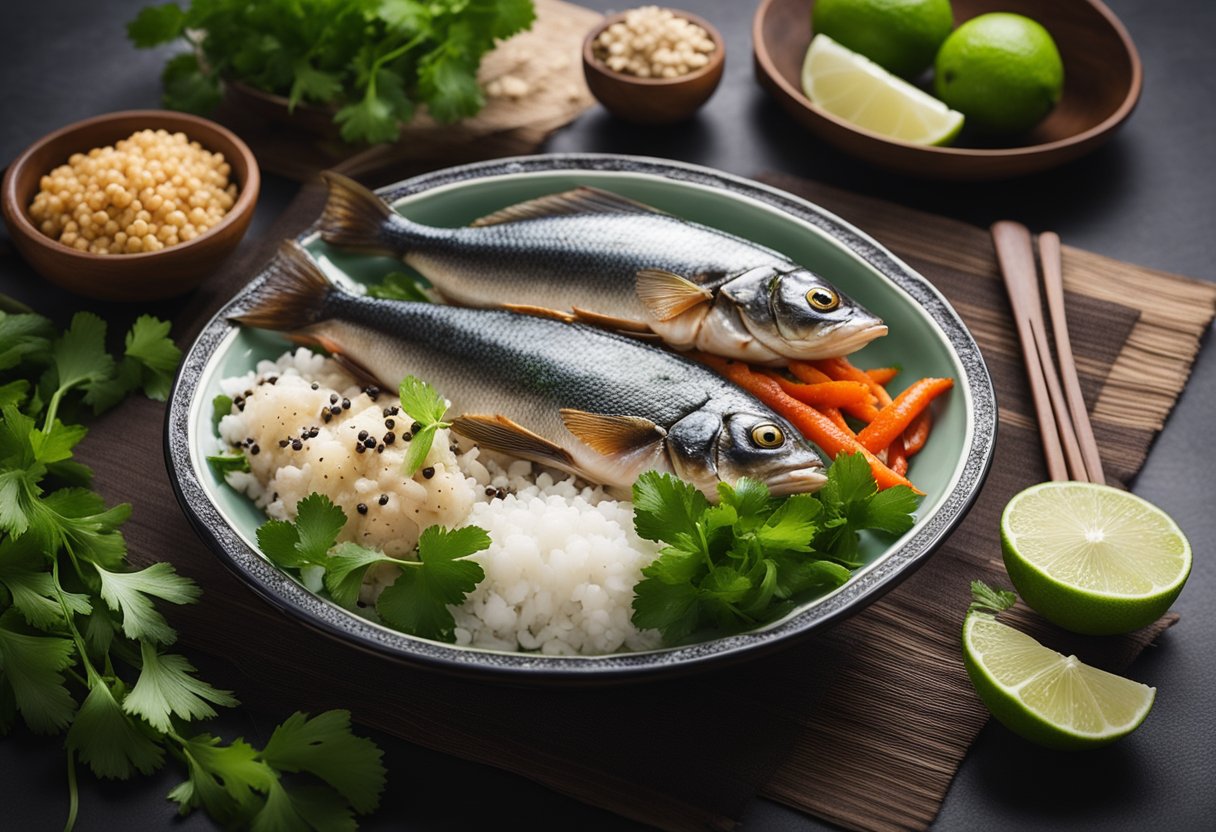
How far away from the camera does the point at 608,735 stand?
239 cm

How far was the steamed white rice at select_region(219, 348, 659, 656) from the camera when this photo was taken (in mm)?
2414

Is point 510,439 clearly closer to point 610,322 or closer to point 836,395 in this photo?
point 610,322

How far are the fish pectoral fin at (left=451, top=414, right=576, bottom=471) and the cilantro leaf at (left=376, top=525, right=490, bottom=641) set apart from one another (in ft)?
1.20

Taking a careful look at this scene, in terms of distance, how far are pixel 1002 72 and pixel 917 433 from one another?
1561mm

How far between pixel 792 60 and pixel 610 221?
1.43m

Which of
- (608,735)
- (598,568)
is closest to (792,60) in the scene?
(598,568)

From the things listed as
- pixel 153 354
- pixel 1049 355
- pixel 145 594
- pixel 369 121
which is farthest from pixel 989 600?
pixel 369 121

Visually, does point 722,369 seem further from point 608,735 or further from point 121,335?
point 121,335

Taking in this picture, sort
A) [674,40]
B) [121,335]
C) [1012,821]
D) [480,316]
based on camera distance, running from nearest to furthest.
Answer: [1012,821] < [480,316] < [121,335] < [674,40]

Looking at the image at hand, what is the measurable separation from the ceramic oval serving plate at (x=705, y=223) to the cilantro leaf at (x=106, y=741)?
0.38 meters

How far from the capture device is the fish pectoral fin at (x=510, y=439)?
2.63 meters


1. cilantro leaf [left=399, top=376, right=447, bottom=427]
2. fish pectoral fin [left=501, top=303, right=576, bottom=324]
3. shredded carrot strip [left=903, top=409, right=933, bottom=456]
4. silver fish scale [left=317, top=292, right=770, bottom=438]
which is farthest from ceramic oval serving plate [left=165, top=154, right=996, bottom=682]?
fish pectoral fin [left=501, top=303, right=576, bottom=324]

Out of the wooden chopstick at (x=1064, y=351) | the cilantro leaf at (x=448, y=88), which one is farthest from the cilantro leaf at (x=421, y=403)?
the wooden chopstick at (x=1064, y=351)

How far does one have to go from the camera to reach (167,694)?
7.78 ft
